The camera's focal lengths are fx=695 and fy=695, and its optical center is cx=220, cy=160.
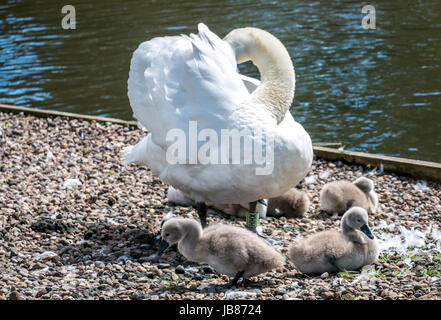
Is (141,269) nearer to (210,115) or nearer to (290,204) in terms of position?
(210,115)

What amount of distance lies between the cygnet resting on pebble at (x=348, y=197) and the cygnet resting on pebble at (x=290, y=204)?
212mm

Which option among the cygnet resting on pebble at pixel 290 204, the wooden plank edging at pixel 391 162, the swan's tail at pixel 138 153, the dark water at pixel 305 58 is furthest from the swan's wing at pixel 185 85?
the dark water at pixel 305 58

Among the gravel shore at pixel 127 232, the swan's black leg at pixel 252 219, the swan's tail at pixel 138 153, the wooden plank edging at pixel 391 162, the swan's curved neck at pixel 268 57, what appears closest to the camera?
the gravel shore at pixel 127 232

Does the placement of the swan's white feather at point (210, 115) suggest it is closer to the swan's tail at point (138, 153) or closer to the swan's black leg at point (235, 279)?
the swan's tail at point (138, 153)

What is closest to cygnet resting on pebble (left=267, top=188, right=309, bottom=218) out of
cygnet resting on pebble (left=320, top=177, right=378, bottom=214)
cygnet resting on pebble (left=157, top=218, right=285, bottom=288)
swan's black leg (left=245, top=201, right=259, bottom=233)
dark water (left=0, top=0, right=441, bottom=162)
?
cygnet resting on pebble (left=320, top=177, right=378, bottom=214)

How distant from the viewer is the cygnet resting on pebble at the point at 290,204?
6.59m

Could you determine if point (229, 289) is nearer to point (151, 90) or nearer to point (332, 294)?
point (332, 294)

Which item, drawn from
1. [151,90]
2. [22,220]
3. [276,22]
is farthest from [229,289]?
[276,22]

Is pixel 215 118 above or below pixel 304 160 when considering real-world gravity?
above

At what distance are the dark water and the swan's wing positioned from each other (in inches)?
164

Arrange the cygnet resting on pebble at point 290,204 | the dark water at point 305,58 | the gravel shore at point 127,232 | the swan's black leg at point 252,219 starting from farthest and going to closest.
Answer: the dark water at point 305,58
the cygnet resting on pebble at point 290,204
the swan's black leg at point 252,219
the gravel shore at point 127,232

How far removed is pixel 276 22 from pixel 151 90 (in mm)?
9843

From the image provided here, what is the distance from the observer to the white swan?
533 cm

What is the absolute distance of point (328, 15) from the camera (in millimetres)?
15641
